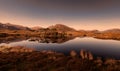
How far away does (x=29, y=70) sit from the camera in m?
32.5

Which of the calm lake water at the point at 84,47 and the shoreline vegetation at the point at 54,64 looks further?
the calm lake water at the point at 84,47

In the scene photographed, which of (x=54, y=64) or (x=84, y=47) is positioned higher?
(x=54, y=64)

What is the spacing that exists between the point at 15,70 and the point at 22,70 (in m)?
1.59

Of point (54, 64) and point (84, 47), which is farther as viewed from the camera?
point (84, 47)

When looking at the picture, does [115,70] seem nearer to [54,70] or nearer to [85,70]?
[85,70]

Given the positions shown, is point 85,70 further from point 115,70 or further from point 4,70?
point 4,70

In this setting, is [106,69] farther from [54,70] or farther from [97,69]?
[54,70]

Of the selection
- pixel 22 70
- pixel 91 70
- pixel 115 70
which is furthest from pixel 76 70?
pixel 22 70

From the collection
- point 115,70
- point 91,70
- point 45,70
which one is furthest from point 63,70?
point 115,70

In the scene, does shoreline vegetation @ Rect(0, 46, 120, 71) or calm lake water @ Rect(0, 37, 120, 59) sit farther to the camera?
calm lake water @ Rect(0, 37, 120, 59)

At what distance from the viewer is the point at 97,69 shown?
3591cm

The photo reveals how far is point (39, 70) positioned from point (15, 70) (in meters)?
5.58

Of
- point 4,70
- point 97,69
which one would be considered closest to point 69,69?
point 97,69

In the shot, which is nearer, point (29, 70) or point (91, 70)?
point (29, 70)
